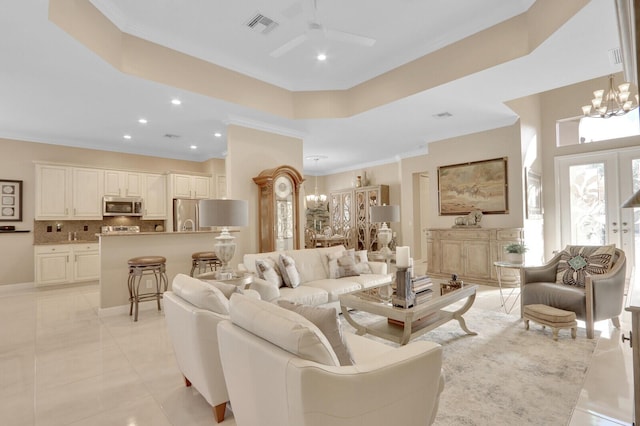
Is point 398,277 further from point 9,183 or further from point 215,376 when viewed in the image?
point 9,183

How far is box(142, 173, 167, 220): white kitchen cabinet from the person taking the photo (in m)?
Result: 7.37

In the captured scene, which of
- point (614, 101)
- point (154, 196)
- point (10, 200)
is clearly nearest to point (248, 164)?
point (154, 196)

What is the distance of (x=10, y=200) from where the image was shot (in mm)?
6082

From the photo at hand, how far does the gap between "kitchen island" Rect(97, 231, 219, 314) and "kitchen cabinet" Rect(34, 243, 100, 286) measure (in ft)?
8.23

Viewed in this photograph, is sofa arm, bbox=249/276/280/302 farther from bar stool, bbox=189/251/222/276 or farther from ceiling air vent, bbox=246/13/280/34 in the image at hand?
ceiling air vent, bbox=246/13/280/34

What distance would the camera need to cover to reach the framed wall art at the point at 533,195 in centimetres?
564

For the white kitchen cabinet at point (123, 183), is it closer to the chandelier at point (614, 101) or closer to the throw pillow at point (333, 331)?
A: the throw pillow at point (333, 331)

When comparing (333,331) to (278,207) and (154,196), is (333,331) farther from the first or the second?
(154,196)

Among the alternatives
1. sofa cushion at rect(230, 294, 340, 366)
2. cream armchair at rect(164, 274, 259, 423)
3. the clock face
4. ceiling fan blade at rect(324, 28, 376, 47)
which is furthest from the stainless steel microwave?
sofa cushion at rect(230, 294, 340, 366)

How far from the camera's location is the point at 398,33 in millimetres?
3768

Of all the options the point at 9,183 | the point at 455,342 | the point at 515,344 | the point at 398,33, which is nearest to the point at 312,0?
the point at 398,33

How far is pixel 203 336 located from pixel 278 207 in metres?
3.57

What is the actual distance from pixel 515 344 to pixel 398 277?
145 centimetres

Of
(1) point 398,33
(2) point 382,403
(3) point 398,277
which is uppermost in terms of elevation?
(1) point 398,33
